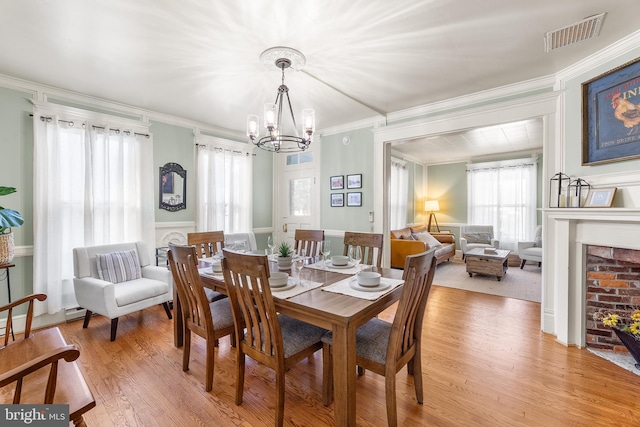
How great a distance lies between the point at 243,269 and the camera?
5.26 feet

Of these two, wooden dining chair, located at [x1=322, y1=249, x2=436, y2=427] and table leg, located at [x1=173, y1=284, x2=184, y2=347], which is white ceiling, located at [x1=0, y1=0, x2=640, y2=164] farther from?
table leg, located at [x1=173, y1=284, x2=184, y2=347]

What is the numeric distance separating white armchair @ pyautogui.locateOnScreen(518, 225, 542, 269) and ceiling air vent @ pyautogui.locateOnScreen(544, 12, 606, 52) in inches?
177

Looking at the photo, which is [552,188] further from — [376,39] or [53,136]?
[53,136]

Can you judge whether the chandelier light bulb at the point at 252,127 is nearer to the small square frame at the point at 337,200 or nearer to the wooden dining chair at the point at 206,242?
the wooden dining chair at the point at 206,242

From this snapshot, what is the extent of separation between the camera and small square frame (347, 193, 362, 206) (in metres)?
4.26

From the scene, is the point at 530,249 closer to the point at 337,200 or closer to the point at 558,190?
the point at 558,190

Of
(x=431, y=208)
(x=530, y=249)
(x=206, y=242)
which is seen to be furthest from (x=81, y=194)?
(x=530, y=249)

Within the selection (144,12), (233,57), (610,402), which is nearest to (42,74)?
(144,12)

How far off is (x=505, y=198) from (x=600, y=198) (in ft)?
15.2

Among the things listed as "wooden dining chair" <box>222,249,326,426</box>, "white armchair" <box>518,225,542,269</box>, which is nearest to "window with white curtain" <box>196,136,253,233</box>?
"wooden dining chair" <box>222,249,326,426</box>

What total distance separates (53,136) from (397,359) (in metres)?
3.99

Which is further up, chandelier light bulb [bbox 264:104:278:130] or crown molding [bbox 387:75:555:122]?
Answer: crown molding [bbox 387:75:555:122]

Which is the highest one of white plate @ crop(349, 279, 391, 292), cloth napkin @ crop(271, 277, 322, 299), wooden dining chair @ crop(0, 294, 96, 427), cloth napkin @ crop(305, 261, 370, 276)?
cloth napkin @ crop(305, 261, 370, 276)

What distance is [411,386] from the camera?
204 centimetres
